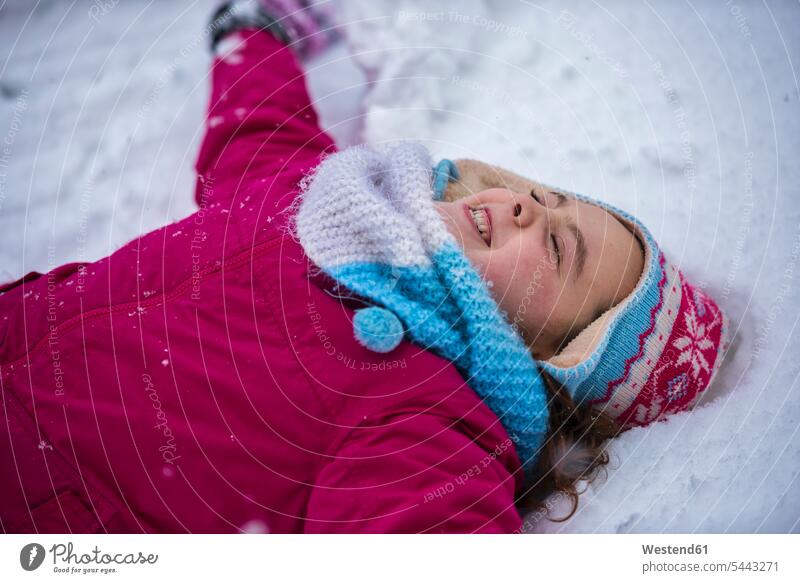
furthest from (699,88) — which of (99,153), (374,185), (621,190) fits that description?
(99,153)

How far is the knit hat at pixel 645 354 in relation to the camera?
573 mm

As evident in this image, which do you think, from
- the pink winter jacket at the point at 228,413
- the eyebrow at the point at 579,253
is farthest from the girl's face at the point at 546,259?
the pink winter jacket at the point at 228,413

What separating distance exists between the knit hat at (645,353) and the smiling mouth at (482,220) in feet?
0.46

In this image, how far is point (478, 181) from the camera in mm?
726

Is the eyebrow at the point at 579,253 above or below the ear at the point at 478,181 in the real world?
below

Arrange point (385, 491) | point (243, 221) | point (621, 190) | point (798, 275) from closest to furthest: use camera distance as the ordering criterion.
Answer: point (385, 491)
point (243, 221)
point (798, 275)
point (621, 190)

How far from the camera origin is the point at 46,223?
81 centimetres

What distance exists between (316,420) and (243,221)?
0.72ft

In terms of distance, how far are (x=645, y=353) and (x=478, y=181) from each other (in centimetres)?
29

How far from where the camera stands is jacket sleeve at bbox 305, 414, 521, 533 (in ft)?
1.59
